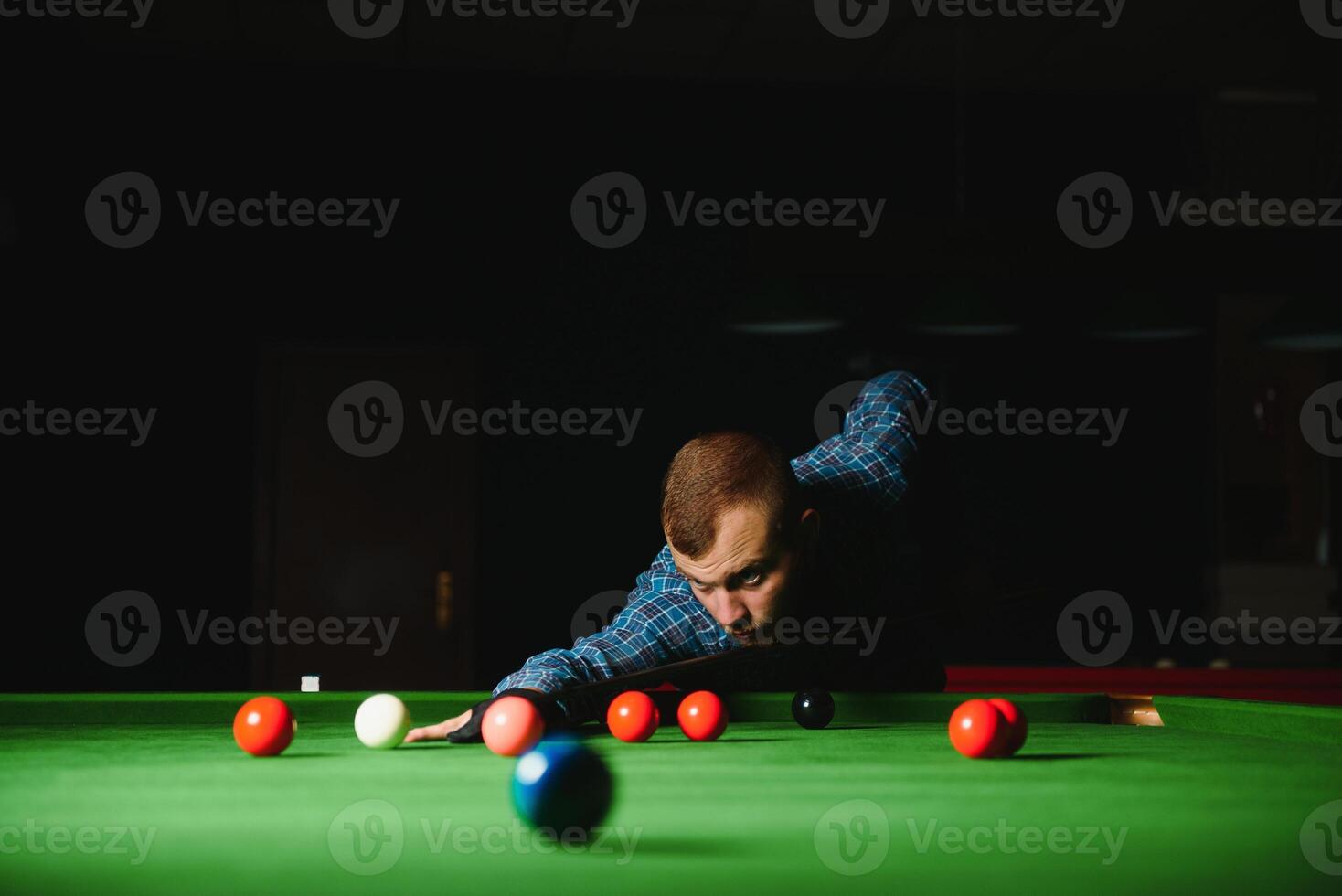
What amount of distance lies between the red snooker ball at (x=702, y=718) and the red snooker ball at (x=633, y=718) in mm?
61

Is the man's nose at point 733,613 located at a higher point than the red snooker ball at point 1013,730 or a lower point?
higher

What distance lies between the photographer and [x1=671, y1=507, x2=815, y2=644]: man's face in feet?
9.15

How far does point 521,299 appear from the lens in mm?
6664

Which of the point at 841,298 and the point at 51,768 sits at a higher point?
the point at 841,298

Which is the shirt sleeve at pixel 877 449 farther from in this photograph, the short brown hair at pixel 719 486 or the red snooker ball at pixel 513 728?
the red snooker ball at pixel 513 728

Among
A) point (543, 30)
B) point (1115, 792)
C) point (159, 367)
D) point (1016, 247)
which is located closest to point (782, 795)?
point (1115, 792)

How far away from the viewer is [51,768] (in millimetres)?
1872

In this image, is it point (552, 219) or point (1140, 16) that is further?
point (552, 219)

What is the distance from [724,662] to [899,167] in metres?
4.84

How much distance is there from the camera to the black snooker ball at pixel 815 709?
99.5 inches

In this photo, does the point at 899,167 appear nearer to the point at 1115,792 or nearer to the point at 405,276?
the point at 405,276

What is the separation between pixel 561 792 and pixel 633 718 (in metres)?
1.03

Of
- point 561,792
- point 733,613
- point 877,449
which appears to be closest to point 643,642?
point 733,613

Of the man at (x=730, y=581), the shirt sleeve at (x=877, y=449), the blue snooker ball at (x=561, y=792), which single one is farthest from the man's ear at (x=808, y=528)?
the blue snooker ball at (x=561, y=792)
